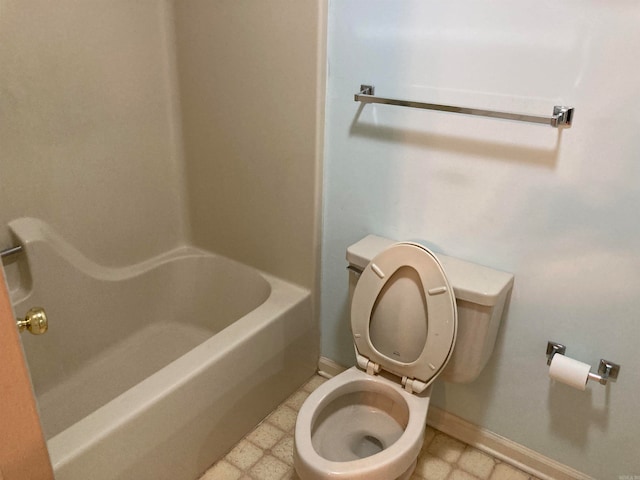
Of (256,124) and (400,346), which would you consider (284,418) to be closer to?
(400,346)

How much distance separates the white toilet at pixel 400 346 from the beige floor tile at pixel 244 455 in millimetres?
364

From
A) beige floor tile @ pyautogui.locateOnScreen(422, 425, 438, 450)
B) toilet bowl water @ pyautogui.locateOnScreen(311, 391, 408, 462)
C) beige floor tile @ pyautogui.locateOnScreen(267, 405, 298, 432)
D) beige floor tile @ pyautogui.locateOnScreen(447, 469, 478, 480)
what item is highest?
toilet bowl water @ pyautogui.locateOnScreen(311, 391, 408, 462)

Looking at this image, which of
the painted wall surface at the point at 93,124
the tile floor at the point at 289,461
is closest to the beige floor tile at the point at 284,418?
the tile floor at the point at 289,461

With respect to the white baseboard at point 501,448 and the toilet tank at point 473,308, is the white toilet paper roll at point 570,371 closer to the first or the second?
the toilet tank at point 473,308

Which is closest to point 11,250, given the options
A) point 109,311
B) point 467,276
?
point 109,311

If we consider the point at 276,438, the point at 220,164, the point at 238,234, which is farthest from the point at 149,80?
the point at 276,438

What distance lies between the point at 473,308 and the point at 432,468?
0.63 m

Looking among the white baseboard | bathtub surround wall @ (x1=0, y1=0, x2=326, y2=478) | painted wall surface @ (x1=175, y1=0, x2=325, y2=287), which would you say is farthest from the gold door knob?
the white baseboard

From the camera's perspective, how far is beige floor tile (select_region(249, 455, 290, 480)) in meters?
1.66

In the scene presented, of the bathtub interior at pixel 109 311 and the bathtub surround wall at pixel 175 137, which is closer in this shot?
the bathtub surround wall at pixel 175 137

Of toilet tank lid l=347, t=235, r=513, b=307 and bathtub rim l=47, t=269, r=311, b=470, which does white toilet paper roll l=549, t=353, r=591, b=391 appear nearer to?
toilet tank lid l=347, t=235, r=513, b=307

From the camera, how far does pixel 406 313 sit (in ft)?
4.93

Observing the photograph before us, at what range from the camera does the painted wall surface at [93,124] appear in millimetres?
1563

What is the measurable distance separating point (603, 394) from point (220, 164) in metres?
1.53
